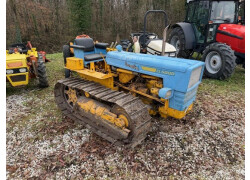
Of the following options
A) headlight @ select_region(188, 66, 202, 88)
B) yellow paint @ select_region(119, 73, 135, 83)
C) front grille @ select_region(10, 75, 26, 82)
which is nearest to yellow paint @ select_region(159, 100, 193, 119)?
headlight @ select_region(188, 66, 202, 88)

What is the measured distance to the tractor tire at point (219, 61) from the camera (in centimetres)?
605

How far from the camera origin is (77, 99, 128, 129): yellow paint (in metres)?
3.05

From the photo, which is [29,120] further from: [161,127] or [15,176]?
[161,127]

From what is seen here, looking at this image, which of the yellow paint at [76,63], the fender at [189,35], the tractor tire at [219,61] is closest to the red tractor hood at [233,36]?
the tractor tire at [219,61]

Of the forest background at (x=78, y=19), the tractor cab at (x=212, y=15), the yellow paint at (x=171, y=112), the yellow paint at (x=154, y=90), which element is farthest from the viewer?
the forest background at (x=78, y=19)

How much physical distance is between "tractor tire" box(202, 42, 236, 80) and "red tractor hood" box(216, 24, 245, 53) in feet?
2.02

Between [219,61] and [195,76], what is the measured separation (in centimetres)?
396

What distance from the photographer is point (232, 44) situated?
6664 millimetres

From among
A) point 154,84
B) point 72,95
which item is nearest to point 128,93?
point 154,84

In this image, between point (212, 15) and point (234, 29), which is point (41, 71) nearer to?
point (212, 15)

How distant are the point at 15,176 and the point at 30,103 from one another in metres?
2.52

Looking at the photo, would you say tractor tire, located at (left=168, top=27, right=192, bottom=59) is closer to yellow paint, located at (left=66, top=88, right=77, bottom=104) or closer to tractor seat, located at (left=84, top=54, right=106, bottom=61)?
tractor seat, located at (left=84, top=54, right=106, bottom=61)

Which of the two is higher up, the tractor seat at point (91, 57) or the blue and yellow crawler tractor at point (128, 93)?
the tractor seat at point (91, 57)

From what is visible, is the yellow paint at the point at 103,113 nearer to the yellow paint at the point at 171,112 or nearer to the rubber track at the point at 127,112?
the rubber track at the point at 127,112
